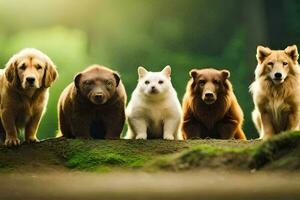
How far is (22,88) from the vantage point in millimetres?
7680

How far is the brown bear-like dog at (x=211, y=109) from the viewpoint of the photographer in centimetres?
834

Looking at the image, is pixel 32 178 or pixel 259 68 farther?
pixel 259 68

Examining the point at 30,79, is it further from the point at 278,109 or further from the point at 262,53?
the point at 278,109

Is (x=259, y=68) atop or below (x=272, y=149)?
atop

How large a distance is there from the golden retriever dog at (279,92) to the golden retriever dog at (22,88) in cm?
256

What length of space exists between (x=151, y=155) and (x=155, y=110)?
1118 mm

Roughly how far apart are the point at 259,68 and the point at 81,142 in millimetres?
2436

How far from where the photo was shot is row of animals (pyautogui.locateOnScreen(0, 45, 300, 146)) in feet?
25.3

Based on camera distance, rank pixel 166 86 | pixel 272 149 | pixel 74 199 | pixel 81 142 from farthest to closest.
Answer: pixel 166 86 → pixel 81 142 → pixel 272 149 → pixel 74 199

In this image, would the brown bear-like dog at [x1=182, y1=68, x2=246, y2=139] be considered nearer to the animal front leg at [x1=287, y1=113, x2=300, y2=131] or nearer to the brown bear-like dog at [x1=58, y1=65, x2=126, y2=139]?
the animal front leg at [x1=287, y1=113, x2=300, y2=131]

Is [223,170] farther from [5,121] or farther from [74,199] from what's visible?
[5,121]

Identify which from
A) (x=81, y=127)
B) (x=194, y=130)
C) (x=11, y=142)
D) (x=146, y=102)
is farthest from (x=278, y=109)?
(x=11, y=142)

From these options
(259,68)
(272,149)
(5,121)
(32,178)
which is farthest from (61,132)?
(272,149)

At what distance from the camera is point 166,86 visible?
26.8 feet
